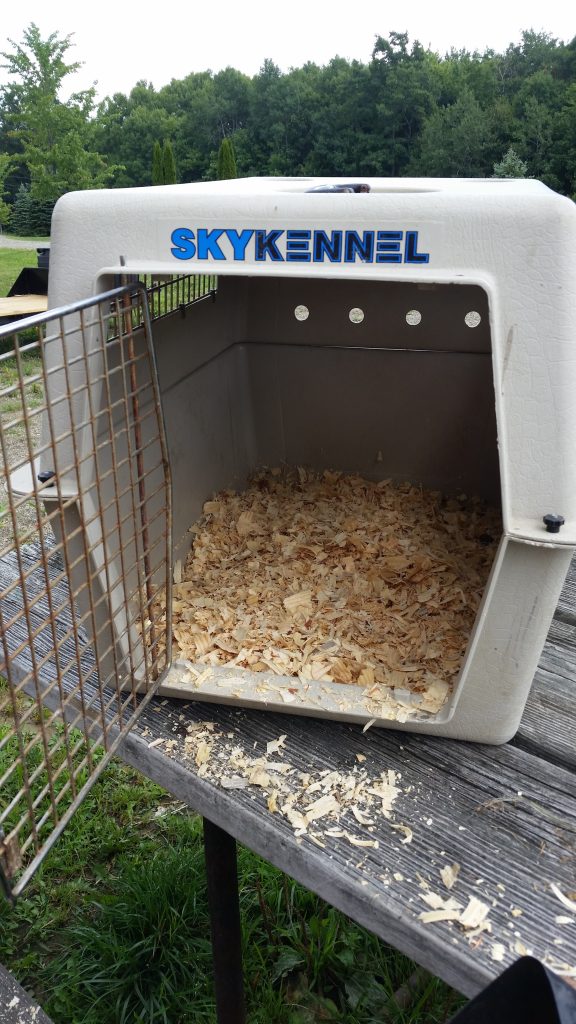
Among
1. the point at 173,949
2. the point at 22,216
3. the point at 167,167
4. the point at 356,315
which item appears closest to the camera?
the point at 173,949

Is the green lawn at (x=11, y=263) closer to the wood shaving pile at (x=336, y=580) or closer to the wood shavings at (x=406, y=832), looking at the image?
the wood shaving pile at (x=336, y=580)

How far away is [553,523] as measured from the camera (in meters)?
1.14

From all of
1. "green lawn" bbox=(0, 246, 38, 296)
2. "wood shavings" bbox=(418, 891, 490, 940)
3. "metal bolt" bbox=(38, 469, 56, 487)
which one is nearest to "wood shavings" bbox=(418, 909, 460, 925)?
"wood shavings" bbox=(418, 891, 490, 940)

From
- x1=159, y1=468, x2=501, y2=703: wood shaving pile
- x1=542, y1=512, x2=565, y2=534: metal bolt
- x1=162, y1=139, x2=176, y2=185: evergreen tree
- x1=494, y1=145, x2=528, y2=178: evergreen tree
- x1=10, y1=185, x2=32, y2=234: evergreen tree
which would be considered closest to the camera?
x1=542, y1=512, x2=565, y2=534: metal bolt

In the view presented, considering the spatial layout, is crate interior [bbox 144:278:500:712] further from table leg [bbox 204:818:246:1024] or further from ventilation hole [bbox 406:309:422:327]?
table leg [bbox 204:818:246:1024]

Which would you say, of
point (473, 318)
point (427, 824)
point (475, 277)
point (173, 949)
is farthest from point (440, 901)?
point (473, 318)

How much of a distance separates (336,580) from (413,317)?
2.90 feet

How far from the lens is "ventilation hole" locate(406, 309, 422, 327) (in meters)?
2.29

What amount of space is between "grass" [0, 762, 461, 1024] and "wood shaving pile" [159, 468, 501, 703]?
93 centimetres

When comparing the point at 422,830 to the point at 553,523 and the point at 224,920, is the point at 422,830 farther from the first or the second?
the point at 224,920

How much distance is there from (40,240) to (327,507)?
70.9 ft

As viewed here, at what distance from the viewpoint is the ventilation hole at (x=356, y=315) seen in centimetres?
238

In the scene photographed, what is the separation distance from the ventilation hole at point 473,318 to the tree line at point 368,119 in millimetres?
24214

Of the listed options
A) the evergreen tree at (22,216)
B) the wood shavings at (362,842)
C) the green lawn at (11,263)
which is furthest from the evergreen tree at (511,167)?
the wood shavings at (362,842)
